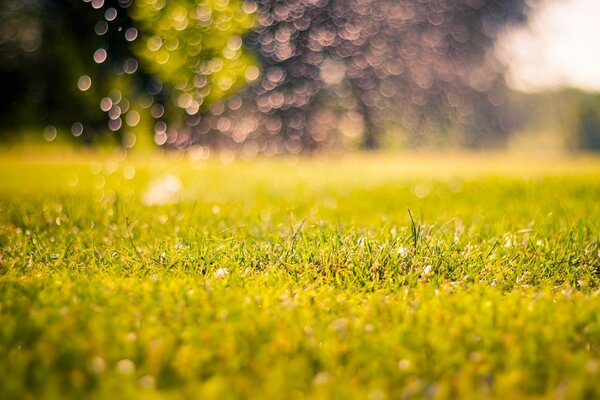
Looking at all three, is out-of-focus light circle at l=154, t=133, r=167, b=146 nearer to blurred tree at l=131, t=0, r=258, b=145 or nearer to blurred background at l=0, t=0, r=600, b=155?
blurred background at l=0, t=0, r=600, b=155

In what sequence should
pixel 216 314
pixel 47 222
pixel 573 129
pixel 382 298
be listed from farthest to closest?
pixel 573 129
pixel 47 222
pixel 382 298
pixel 216 314

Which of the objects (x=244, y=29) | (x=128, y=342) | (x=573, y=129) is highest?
(x=244, y=29)

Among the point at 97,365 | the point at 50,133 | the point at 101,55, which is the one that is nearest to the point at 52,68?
the point at 50,133

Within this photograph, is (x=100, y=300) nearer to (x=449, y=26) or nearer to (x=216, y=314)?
(x=216, y=314)

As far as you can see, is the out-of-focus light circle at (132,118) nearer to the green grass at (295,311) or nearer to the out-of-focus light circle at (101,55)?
the out-of-focus light circle at (101,55)

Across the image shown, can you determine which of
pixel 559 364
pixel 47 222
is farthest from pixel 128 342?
pixel 47 222

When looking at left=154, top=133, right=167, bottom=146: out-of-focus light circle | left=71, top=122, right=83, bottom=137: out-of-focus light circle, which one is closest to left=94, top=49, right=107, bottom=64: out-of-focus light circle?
left=154, top=133, right=167, bottom=146: out-of-focus light circle

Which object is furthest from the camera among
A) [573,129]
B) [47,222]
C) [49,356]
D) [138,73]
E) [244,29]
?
[573,129]
